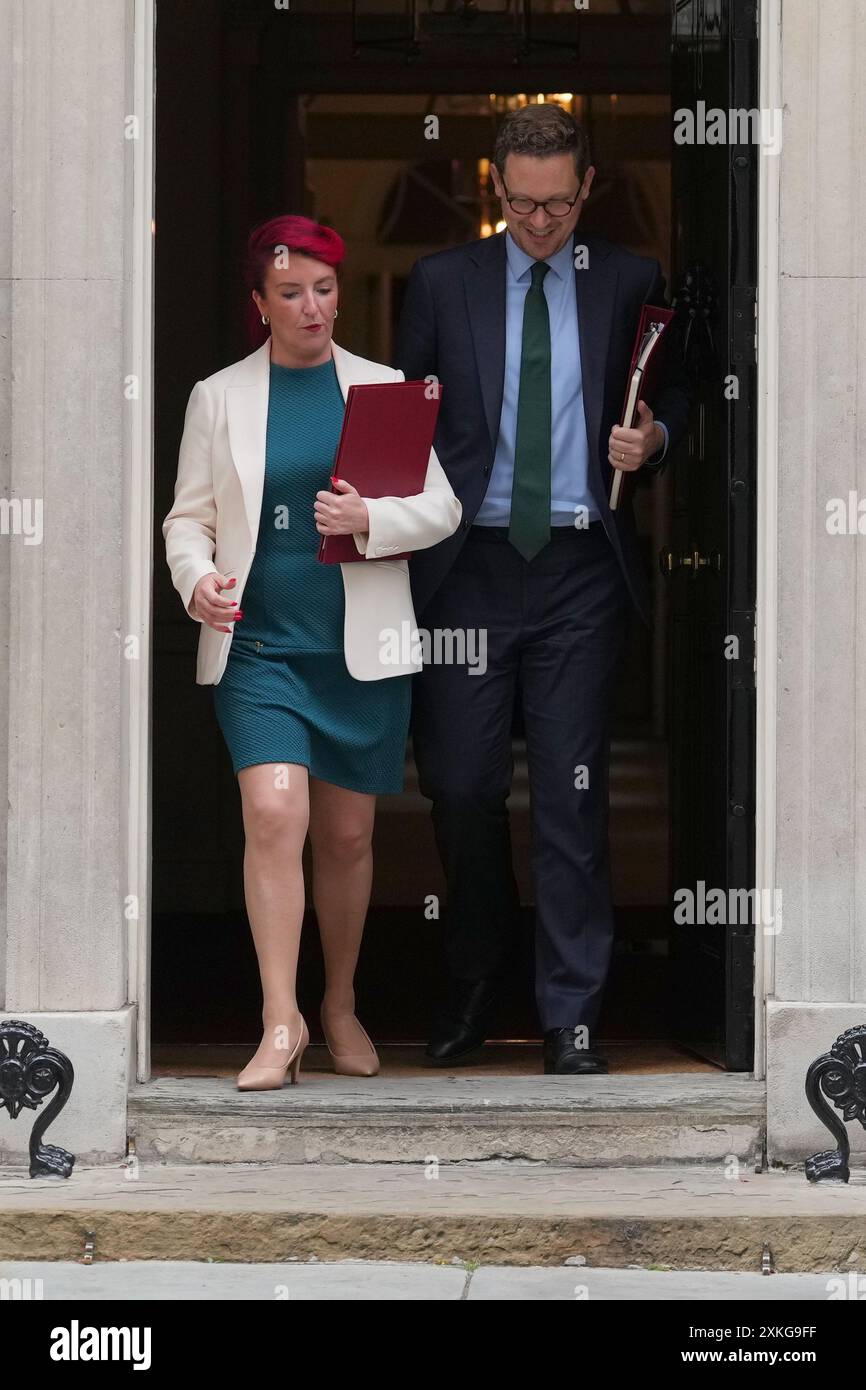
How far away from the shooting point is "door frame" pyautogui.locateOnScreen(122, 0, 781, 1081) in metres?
5.27

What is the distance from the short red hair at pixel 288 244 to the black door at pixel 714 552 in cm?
101

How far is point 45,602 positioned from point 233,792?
12.7ft

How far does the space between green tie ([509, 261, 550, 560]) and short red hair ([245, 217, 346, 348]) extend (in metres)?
0.56

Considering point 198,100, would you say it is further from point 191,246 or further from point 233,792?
point 233,792

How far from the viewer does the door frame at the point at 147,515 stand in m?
5.27

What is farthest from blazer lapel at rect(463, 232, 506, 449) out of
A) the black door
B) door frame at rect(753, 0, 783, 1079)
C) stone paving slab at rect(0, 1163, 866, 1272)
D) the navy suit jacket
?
stone paving slab at rect(0, 1163, 866, 1272)

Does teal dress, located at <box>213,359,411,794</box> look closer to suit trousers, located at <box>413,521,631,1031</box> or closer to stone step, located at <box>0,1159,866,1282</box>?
suit trousers, located at <box>413,521,631,1031</box>

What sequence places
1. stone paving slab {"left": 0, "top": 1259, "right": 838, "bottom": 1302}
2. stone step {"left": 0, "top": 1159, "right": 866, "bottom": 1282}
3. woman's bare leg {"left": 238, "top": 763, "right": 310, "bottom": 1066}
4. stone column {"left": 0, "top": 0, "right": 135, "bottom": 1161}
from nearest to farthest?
stone paving slab {"left": 0, "top": 1259, "right": 838, "bottom": 1302}
stone step {"left": 0, "top": 1159, "right": 866, "bottom": 1282}
stone column {"left": 0, "top": 0, "right": 135, "bottom": 1161}
woman's bare leg {"left": 238, "top": 763, "right": 310, "bottom": 1066}

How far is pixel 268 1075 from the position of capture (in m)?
5.34

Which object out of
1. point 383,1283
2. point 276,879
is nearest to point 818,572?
point 276,879

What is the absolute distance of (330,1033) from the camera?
5.68 meters

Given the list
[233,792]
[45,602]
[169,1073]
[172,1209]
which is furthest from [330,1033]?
[233,792]

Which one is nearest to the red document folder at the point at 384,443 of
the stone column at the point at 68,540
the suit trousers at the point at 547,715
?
the suit trousers at the point at 547,715

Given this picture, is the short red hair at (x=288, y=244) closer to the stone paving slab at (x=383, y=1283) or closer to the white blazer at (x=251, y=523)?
the white blazer at (x=251, y=523)
